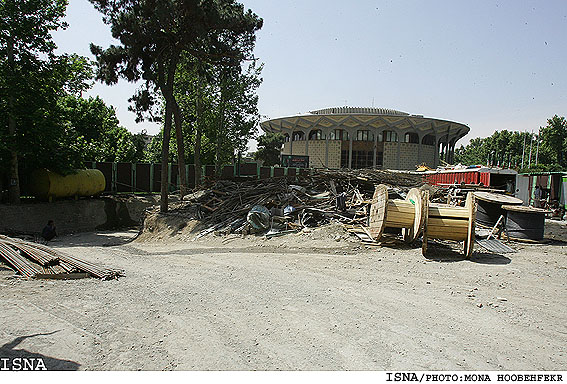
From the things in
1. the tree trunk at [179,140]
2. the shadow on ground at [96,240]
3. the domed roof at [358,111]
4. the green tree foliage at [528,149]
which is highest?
the domed roof at [358,111]

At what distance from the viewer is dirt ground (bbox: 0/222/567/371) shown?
4.01 m

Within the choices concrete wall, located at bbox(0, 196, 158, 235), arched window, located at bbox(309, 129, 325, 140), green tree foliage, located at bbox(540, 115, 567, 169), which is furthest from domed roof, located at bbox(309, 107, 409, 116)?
concrete wall, located at bbox(0, 196, 158, 235)

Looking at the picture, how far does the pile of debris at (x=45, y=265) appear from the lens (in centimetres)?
658

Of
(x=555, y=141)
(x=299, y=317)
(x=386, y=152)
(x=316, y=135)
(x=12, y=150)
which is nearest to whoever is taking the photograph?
(x=299, y=317)

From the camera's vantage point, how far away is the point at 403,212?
31.6 feet

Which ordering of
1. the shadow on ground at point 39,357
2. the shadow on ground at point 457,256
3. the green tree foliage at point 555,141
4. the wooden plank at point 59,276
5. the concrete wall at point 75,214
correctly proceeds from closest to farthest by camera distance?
the shadow on ground at point 39,357 < the wooden plank at point 59,276 < the shadow on ground at point 457,256 < the concrete wall at point 75,214 < the green tree foliage at point 555,141

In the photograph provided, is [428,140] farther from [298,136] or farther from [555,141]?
[298,136]

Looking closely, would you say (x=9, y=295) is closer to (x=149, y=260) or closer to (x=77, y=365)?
(x=77, y=365)

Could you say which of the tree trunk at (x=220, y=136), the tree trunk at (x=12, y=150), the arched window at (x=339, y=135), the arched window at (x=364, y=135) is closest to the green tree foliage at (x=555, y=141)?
the arched window at (x=364, y=135)

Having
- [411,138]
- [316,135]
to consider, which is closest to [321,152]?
[316,135]

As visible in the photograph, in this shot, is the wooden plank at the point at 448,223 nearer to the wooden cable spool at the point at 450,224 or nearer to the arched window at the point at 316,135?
the wooden cable spool at the point at 450,224

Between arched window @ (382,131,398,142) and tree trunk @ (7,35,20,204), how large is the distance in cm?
5897

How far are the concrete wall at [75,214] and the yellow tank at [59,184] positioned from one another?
0.56 metres

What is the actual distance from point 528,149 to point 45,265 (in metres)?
90.7
